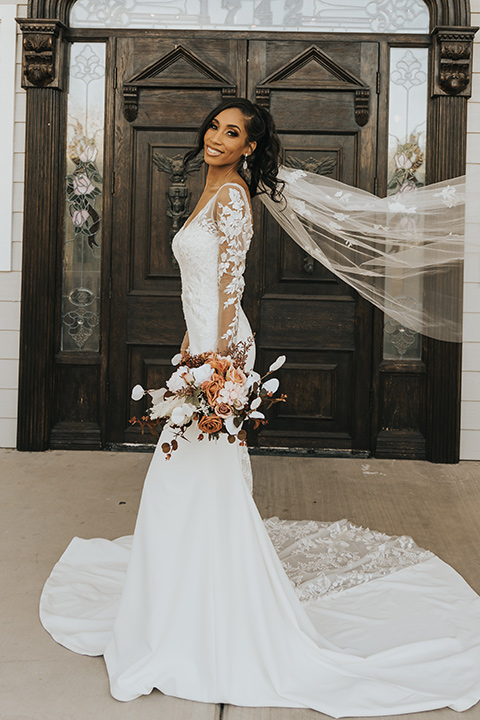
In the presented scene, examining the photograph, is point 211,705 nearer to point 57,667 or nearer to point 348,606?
point 57,667

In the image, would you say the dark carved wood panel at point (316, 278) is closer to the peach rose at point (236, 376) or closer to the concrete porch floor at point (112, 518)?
the concrete porch floor at point (112, 518)

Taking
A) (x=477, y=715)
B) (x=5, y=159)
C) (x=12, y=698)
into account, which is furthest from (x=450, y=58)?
(x=12, y=698)

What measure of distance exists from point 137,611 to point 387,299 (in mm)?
1740

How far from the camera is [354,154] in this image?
5.19m

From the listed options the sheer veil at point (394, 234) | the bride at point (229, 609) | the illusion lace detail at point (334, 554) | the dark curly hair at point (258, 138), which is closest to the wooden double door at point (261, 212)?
the illusion lace detail at point (334, 554)

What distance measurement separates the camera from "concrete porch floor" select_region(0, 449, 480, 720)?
207 centimetres

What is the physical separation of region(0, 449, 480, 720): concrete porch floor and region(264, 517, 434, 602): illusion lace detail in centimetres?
23

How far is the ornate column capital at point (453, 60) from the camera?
4973 mm

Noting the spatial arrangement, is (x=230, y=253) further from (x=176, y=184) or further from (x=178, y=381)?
(x=176, y=184)

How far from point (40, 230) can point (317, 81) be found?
2.23 metres

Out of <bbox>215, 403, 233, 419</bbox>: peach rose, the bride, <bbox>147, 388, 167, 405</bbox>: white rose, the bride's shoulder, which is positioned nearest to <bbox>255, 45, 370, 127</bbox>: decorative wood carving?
the bride

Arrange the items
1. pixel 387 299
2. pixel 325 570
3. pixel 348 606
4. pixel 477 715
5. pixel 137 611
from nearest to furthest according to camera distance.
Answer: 1. pixel 477 715
2. pixel 137 611
3. pixel 348 606
4. pixel 325 570
5. pixel 387 299

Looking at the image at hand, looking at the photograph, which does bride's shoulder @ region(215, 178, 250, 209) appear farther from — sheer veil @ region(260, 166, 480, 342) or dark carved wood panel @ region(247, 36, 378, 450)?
dark carved wood panel @ region(247, 36, 378, 450)

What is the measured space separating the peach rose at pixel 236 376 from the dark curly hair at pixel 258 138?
84 centimetres
